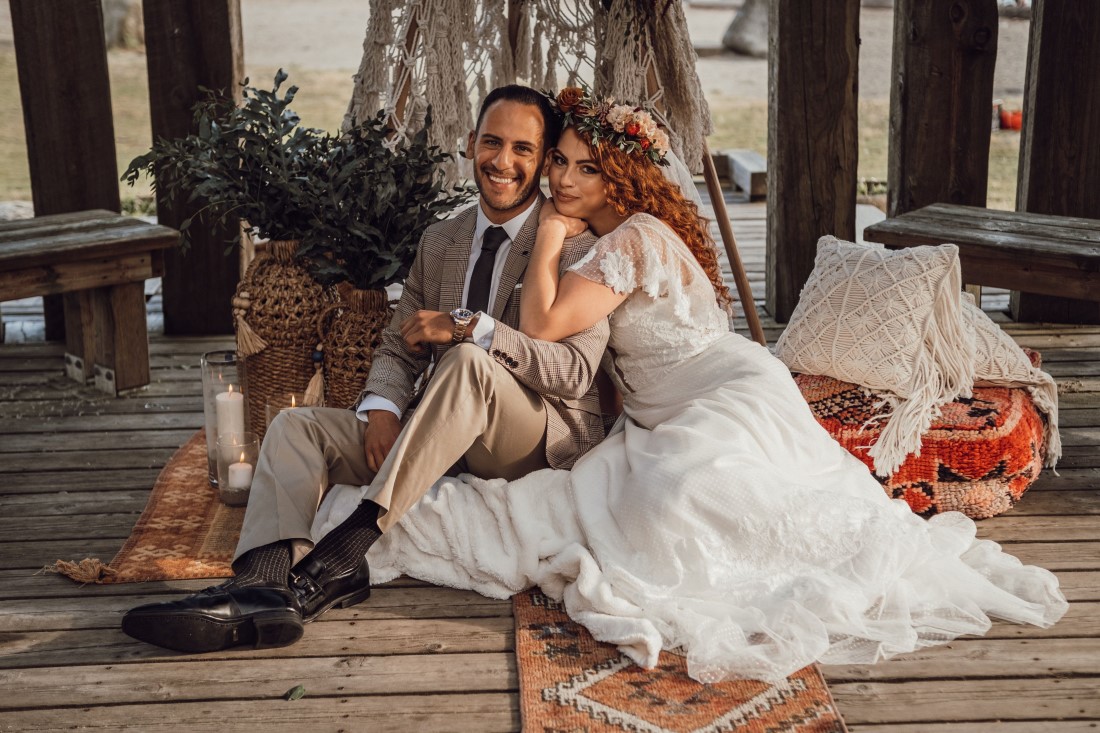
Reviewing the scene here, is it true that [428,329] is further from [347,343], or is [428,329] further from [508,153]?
[347,343]

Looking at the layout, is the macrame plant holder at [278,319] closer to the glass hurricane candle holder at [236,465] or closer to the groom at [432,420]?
the glass hurricane candle holder at [236,465]

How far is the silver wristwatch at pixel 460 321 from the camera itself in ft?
9.05

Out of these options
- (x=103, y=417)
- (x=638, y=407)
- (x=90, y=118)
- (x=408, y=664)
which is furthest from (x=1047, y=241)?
(x=90, y=118)

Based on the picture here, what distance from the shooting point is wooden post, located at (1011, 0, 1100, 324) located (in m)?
4.59

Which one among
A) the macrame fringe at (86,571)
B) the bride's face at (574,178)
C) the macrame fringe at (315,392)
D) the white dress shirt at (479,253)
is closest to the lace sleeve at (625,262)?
the bride's face at (574,178)

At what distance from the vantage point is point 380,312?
11.4 ft

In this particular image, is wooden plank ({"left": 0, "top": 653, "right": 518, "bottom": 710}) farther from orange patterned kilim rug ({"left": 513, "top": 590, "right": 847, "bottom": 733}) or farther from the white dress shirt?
the white dress shirt

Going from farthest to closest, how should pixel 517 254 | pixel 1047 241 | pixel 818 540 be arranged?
pixel 1047 241, pixel 517 254, pixel 818 540

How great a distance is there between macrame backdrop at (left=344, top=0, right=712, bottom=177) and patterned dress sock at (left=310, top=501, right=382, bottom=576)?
5.43ft

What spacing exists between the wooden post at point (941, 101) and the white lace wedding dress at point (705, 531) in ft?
6.66

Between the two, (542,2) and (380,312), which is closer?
(380,312)

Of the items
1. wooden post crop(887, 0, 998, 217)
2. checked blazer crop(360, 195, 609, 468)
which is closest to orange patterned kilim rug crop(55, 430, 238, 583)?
checked blazer crop(360, 195, 609, 468)

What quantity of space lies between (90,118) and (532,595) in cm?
285

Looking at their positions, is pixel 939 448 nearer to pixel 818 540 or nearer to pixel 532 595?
pixel 818 540
